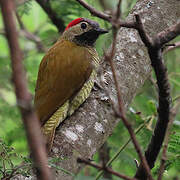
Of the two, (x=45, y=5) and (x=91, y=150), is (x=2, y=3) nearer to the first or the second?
(x=91, y=150)

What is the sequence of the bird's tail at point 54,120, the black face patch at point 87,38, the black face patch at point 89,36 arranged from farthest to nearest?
the black face patch at point 87,38 < the black face patch at point 89,36 < the bird's tail at point 54,120

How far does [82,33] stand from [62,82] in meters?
1.03

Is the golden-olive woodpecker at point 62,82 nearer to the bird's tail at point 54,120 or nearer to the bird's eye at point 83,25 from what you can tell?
the bird's tail at point 54,120

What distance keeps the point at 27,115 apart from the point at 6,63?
4494 millimetres

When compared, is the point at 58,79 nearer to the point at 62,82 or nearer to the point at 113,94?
the point at 62,82

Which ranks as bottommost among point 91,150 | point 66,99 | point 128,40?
point 66,99

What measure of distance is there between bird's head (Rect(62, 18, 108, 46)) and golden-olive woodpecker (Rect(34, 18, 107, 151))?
32 centimetres

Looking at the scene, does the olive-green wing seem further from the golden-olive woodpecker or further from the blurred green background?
the blurred green background

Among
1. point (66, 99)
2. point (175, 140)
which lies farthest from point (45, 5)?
point (175, 140)

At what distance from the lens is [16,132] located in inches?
175

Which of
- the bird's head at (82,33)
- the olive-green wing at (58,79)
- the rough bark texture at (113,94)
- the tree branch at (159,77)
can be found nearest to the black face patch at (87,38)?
the bird's head at (82,33)

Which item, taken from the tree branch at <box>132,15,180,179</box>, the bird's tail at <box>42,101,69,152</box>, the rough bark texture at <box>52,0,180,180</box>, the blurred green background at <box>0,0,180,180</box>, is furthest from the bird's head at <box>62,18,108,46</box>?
the tree branch at <box>132,15,180,179</box>

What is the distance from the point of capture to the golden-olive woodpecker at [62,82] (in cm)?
383

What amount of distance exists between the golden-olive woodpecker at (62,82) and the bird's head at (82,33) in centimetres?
32
